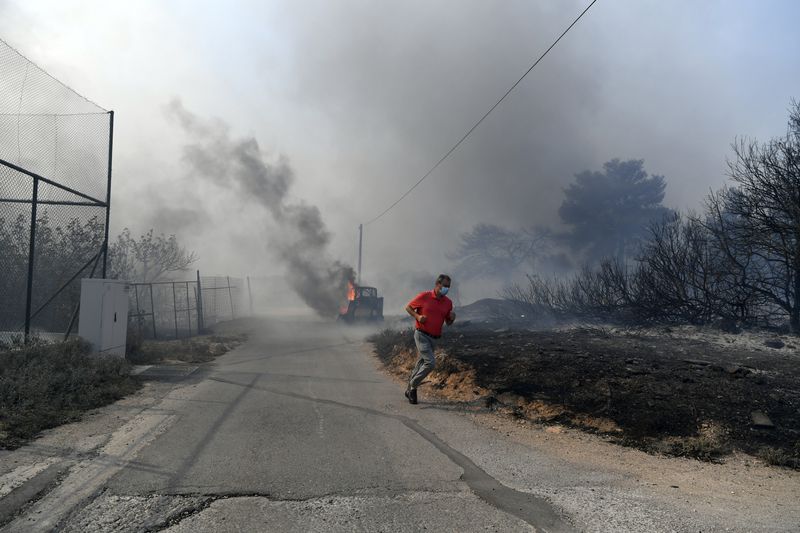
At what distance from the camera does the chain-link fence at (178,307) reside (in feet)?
58.1

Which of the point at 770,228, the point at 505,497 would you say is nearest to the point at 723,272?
the point at 770,228

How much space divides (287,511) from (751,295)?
13.0 metres

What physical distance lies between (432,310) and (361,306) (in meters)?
20.6

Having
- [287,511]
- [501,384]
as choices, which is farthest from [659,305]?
[287,511]

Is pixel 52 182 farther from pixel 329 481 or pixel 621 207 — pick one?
pixel 621 207

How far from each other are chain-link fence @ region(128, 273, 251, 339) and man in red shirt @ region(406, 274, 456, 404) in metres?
9.44

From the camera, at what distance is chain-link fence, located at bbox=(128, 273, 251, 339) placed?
17.7 meters

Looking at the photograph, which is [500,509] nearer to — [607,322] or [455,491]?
[455,491]

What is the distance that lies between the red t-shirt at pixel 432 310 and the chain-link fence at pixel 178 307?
9.48 m

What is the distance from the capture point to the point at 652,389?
661cm

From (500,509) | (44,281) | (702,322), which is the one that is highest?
(44,281)

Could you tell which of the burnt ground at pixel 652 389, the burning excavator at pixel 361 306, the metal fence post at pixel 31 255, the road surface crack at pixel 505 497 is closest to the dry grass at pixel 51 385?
the metal fence post at pixel 31 255

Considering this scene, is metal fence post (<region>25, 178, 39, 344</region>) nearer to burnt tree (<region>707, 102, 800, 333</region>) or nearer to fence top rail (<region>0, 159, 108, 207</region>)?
fence top rail (<region>0, 159, 108, 207</region>)

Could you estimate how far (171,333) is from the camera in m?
19.3
